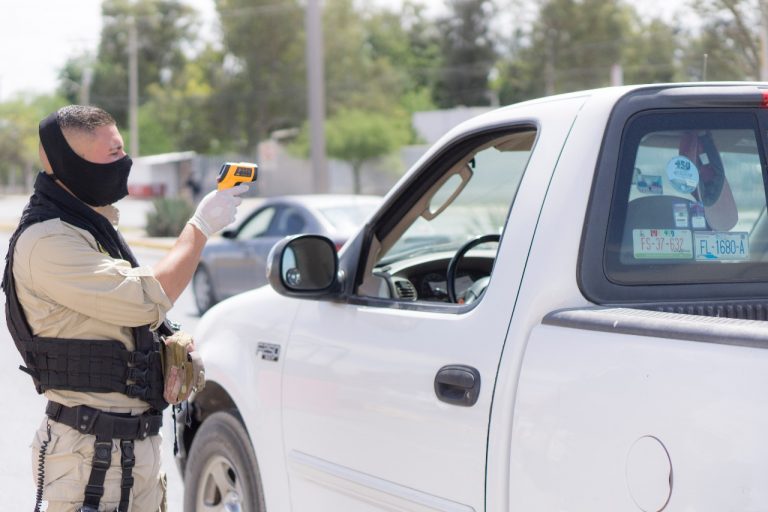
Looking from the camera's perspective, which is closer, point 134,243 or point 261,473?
point 261,473

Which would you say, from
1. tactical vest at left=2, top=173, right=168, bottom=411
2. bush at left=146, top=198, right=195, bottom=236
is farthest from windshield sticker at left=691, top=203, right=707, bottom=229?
bush at left=146, top=198, right=195, bottom=236

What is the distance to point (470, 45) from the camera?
82.0m

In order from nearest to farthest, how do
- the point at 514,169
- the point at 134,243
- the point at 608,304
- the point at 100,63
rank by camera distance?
1. the point at 608,304
2. the point at 514,169
3. the point at 134,243
4. the point at 100,63

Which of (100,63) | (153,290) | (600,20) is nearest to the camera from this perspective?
(153,290)

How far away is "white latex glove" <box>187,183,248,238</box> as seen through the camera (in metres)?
3.38

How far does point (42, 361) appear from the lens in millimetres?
3268

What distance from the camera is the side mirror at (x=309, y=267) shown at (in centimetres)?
369

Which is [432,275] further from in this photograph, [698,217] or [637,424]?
[637,424]

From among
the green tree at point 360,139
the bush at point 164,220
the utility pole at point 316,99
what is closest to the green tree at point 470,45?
the green tree at point 360,139

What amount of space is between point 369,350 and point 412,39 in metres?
97.0

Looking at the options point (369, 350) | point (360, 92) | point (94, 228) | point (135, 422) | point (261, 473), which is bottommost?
point (261, 473)

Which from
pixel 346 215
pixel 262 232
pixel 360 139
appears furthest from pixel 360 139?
pixel 346 215

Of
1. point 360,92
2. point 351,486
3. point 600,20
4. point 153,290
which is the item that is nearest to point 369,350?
point 351,486

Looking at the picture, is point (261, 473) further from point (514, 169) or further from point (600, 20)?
point (600, 20)
